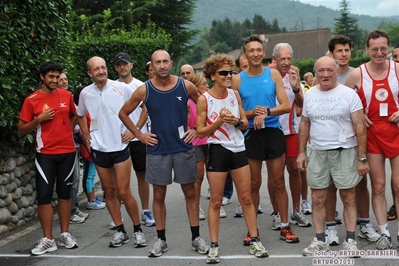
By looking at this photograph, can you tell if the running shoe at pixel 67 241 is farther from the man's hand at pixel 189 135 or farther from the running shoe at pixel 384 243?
the running shoe at pixel 384 243

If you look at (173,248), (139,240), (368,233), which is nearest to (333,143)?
(368,233)

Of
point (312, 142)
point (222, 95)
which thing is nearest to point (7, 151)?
point (222, 95)

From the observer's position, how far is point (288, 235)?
22.6 ft

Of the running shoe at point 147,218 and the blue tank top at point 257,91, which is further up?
the blue tank top at point 257,91

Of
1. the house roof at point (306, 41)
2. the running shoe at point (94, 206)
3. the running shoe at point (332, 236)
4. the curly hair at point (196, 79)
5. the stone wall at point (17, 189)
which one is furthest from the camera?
the house roof at point (306, 41)

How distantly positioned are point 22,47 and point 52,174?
1.95 m

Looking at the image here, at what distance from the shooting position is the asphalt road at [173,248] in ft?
20.4

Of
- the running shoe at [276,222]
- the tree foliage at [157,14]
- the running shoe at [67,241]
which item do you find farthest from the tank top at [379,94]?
the tree foliage at [157,14]

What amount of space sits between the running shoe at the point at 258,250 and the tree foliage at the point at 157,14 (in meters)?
27.4

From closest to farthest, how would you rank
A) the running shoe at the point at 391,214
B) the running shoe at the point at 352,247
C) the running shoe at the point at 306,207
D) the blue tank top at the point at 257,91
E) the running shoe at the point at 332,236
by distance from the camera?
the running shoe at the point at 352,247, the running shoe at the point at 332,236, the blue tank top at the point at 257,91, the running shoe at the point at 391,214, the running shoe at the point at 306,207

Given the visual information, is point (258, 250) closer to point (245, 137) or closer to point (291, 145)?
point (245, 137)

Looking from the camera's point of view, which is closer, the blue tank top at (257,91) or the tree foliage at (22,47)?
the blue tank top at (257,91)

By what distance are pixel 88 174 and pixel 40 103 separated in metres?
2.69

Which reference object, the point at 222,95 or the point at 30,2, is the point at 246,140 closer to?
the point at 222,95
